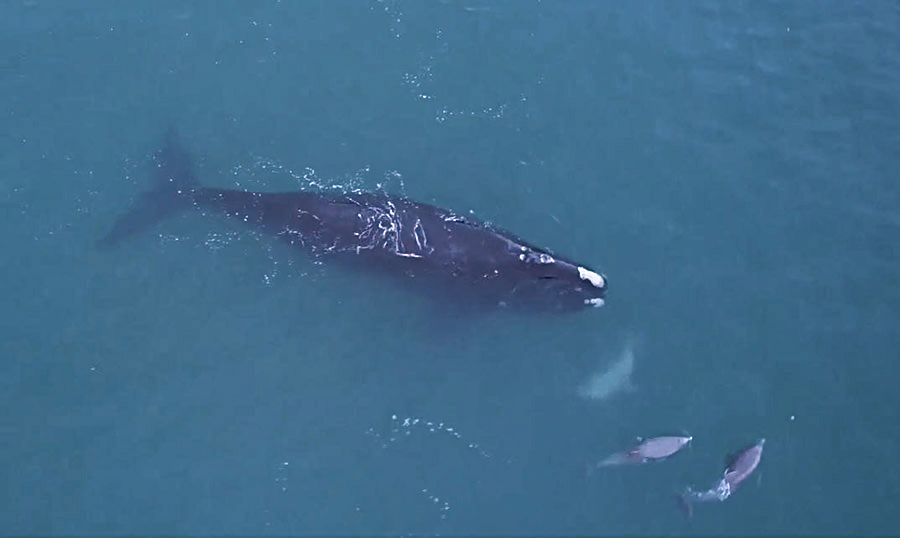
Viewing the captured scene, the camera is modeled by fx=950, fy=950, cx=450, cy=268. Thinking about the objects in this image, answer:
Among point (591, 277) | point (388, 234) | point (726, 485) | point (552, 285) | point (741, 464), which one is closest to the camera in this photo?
point (726, 485)

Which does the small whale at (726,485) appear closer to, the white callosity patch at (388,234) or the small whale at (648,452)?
the small whale at (648,452)

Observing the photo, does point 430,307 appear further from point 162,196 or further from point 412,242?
point 162,196

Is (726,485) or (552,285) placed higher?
(552,285)

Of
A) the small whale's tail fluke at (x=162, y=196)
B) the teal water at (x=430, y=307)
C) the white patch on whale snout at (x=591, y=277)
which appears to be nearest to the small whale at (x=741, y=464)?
the teal water at (x=430, y=307)

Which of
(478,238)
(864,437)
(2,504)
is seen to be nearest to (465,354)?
(478,238)

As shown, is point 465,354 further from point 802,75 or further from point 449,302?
point 802,75

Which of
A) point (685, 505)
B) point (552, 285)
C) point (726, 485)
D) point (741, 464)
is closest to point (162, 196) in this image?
point (552, 285)

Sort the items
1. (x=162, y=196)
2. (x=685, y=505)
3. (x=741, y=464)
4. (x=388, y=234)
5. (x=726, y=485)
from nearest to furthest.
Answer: (x=685, y=505) < (x=726, y=485) < (x=741, y=464) < (x=388, y=234) < (x=162, y=196)
